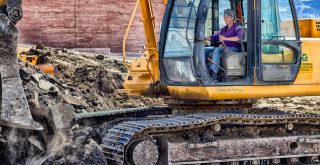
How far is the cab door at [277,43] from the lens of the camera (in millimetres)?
8398

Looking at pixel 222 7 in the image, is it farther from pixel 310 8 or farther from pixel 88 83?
pixel 310 8

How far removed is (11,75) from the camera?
7070mm

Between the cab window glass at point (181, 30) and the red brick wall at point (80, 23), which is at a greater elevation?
the red brick wall at point (80, 23)

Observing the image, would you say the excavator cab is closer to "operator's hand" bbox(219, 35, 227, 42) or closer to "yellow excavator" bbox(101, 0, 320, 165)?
"yellow excavator" bbox(101, 0, 320, 165)

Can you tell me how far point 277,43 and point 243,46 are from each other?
0.46m

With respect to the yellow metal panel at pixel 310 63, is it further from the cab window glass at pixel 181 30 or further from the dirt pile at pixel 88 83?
the dirt pile at pixel 88 83

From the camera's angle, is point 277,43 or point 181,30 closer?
point 181,30

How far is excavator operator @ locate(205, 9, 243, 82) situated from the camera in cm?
827

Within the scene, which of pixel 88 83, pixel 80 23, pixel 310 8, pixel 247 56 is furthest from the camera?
pixel 80 23

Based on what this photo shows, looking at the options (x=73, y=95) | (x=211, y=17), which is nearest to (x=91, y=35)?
(x=73, y=95)

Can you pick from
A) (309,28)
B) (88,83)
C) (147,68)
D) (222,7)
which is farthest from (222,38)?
(88,83)

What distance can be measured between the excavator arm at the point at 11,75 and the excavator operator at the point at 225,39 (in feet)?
7.68

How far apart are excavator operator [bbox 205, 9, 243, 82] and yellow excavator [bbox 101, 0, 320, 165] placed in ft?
0.27

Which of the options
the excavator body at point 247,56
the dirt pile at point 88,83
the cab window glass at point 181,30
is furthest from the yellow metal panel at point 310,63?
the dirt pile at point 88,83
